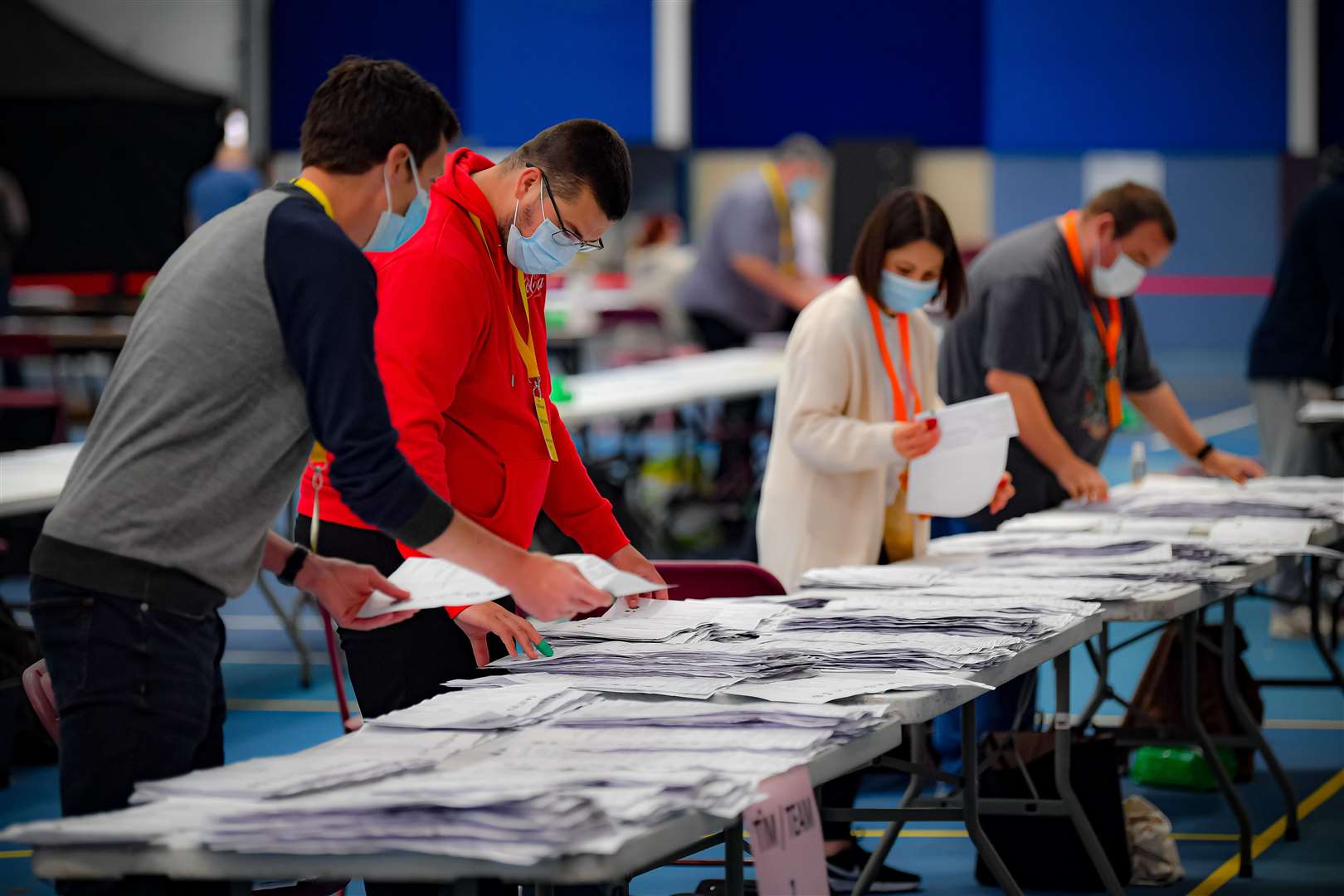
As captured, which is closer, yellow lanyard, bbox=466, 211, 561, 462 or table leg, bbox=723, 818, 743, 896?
table leg, bbox=723, 818, 743, 896

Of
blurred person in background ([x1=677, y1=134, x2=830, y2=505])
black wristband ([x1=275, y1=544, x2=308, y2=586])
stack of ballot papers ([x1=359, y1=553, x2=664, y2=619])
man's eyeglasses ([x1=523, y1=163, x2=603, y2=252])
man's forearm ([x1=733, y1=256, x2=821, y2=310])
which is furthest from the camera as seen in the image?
blurred person in background ([x1=677, y1=134, x2=830, y2=505])

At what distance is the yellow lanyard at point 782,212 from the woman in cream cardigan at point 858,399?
172 inches

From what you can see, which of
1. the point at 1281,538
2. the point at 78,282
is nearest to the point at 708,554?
the point at 1281,538

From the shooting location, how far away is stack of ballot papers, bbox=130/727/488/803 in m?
1.75

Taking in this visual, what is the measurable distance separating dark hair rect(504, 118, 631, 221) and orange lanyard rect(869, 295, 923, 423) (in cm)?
148

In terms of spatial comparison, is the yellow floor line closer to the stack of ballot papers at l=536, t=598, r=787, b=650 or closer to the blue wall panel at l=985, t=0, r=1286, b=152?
the stack of ballot papers at l=536, t=598, r=787, b=650

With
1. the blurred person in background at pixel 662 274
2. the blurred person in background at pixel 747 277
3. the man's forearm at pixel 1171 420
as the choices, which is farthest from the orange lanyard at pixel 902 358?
the blurred person in background at pixel 662 274

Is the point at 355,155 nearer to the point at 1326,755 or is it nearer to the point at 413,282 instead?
the point at 413,282

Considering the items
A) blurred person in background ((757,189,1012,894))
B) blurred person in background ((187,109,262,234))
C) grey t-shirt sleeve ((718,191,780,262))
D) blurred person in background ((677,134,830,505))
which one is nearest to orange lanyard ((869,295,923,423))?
blurred person in background ((757,189,1012,894))

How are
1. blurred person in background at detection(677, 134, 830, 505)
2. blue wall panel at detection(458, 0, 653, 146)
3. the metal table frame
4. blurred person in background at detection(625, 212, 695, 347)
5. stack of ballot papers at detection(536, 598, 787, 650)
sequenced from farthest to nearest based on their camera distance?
blue wall panel at detection(458, 0, 653, 146) < blurred person in background at detection(625, 212, 695, 347) < blurred person in background at detection(677, 134, 830, 505) < stack of ballot papers at detection(536, 598, 787, 650) < the metal table frame

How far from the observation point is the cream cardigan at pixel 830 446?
3.76m

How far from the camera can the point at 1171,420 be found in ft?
15.8

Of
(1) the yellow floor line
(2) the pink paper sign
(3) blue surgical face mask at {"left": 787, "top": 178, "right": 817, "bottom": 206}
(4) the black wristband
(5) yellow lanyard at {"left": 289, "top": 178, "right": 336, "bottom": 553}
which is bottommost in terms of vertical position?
(1) the yellow floor line

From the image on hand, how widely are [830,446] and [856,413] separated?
18 cm
